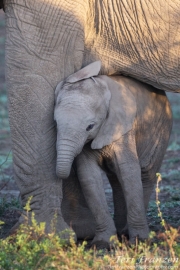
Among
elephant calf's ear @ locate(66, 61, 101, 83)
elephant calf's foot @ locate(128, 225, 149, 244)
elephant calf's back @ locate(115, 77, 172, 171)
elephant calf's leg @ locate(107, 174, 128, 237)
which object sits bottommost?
elephant calf's leg @ locate(107, 174, 128, 237)

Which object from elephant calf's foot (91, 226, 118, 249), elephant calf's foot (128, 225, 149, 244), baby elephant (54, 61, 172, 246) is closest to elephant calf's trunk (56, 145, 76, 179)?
baby elephant (54, 61, 172, 246)

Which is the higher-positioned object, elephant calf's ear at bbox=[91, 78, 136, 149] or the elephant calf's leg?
elephant calf's ear at bbox=[91, 78, 136, 149]

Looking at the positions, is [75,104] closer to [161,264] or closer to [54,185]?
[54,185]

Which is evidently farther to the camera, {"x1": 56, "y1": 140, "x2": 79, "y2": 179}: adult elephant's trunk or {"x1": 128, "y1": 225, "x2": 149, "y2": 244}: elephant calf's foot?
{"x1": 128, "y1": 225, "x2": 149, "y2": 244}: elephant calf's foot

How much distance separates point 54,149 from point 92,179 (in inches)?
15.3

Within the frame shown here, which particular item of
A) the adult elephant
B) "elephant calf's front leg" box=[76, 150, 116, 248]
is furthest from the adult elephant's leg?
"elephant calf's front leg" box=[76, 150, 116, 248]

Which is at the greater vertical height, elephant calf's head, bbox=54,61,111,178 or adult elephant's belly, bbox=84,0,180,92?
adult elephant's belly, bbox=84,0,180,92

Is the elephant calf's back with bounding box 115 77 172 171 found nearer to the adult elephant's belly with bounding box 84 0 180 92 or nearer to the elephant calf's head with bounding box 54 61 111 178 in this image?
the adult elephant's belly with bounding box 84 0 180 92

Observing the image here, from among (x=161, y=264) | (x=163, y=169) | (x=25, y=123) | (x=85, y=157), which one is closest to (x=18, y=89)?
(x=25, y=123)

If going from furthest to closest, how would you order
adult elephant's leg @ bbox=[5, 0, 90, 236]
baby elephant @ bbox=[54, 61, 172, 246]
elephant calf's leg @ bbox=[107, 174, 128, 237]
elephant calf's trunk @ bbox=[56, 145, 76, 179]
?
elephant calf's leg @ bbox=[107, 174, 128, 237], adult elephant's leg @ bbox=[5, 0, 90, 236], baby elephant @ bbox=[54, 61, 172, 246], elephant calf's trunk @ bbox=[56, 145, 76, 179]

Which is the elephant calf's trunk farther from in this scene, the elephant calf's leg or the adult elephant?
the elephant calf's leg

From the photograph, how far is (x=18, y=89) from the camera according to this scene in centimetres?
588

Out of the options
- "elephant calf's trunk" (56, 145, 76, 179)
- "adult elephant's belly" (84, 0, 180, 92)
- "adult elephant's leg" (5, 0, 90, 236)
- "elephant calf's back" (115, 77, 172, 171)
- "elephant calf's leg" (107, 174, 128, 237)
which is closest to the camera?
"elephant calf's trunk" (56, 145, 76, 179)

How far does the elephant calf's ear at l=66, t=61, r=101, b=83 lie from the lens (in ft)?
19.2
